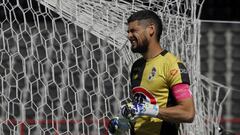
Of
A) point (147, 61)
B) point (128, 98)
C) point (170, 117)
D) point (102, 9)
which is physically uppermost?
point (102, 9)

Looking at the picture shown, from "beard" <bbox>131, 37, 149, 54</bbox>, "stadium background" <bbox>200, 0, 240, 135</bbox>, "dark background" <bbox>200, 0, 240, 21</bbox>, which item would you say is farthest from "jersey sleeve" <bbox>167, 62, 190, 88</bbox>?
"dark background" <bbox>200, 0, 240, 21</bbox>

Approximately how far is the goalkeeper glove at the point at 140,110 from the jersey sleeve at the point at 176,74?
0.11 metres

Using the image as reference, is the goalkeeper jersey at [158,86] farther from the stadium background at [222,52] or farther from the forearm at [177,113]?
the stadium background at [222,52]

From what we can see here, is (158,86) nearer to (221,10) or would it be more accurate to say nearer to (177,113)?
(177,113)

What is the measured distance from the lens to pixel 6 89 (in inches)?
145

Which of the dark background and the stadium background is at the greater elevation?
the dark background

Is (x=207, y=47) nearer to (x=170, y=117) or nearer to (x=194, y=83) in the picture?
(x=194, y=83)

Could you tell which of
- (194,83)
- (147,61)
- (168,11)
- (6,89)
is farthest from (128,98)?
(6,89)

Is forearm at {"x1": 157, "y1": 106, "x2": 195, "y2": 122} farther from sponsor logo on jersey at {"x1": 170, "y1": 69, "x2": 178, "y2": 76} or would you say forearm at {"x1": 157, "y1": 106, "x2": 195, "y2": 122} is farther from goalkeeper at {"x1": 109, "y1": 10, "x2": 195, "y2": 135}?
sponsor logo on jersey at {"x1": 170, "y1": 69, "x2": 178, "y2": 76}

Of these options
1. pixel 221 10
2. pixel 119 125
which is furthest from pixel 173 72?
pixel 221 10

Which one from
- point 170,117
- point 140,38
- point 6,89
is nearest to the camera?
point 170,117

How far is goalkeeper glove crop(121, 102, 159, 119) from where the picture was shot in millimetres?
1533

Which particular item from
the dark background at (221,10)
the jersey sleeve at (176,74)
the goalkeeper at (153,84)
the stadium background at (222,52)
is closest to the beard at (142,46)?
the goalkeeper at (153,84)

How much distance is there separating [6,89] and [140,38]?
2.24 meters
